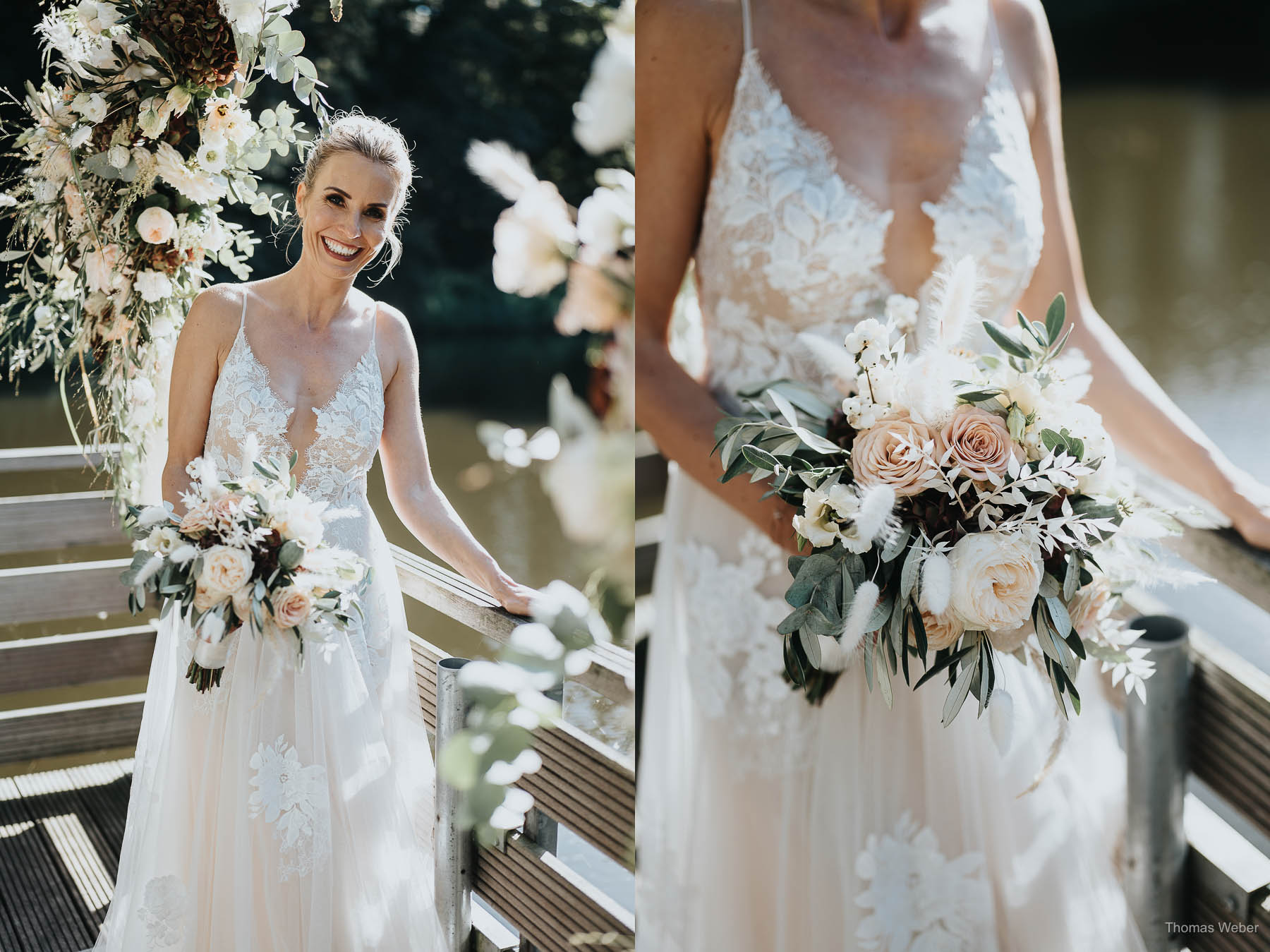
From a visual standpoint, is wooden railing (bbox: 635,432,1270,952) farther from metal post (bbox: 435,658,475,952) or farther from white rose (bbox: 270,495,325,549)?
white rose (bbox: 270,495,325,549)

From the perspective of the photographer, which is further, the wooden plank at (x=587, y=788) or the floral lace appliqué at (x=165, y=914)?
the floral lace appliqué at (x=165, y=914)

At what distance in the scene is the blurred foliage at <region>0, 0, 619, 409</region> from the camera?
0.77 meters

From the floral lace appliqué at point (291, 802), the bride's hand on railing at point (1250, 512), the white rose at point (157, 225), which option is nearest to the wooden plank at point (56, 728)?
the floral lace appliqué at point (291, 802)

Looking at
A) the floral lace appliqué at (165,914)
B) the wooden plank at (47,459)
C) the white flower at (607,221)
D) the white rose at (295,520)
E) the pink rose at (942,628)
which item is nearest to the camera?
the white flower at (607,221)

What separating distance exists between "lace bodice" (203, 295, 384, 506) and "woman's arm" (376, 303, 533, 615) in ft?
0.08

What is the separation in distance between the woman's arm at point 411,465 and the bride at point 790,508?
20 cm

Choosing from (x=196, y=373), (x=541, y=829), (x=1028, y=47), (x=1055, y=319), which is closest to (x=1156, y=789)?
(x=1055, y=319)

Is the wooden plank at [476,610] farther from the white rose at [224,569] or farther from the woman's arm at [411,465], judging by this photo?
the white rose at [224,569]

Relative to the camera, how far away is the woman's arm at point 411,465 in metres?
0.92

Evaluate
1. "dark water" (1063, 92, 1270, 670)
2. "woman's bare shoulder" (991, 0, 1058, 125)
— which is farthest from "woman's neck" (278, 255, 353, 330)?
"dark water" (1063, 92, 1270, 670)

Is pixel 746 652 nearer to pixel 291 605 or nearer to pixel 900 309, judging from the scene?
pixel 900 309

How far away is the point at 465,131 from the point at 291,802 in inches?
28.9

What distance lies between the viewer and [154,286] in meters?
1.22

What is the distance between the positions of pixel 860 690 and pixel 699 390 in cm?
34
